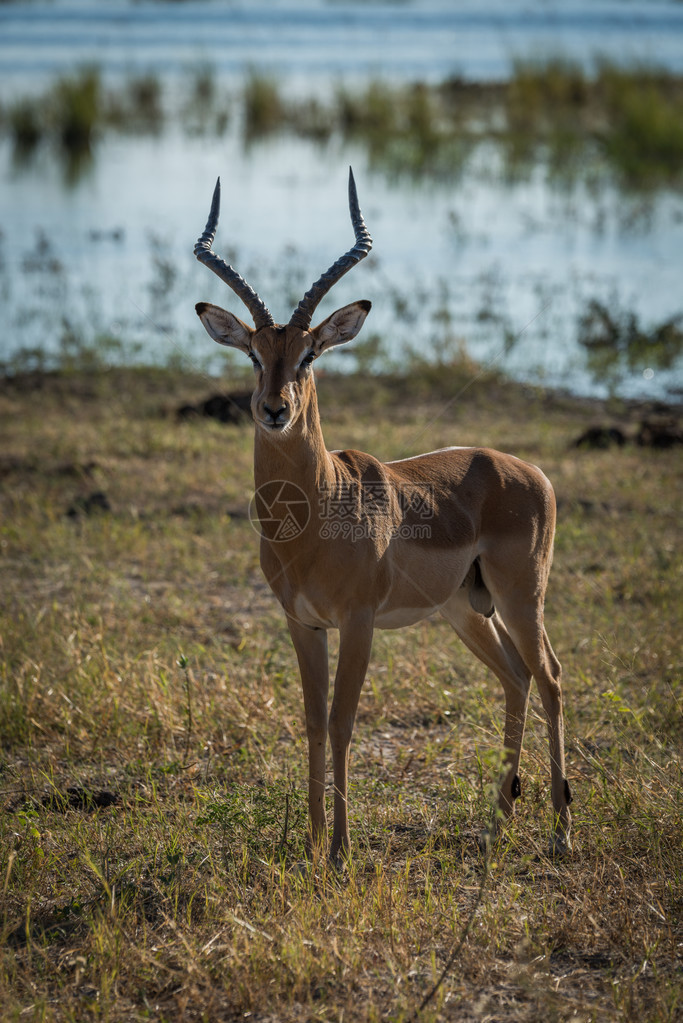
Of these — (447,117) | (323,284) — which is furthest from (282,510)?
(447,117)

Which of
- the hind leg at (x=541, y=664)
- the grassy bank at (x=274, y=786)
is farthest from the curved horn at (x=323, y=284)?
the grassy bank at (x=274, y=786)

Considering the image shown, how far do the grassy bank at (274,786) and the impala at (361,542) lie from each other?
0.96ft

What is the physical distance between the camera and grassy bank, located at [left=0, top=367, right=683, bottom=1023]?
3.88 metres

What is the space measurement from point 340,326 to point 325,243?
12.3 metres

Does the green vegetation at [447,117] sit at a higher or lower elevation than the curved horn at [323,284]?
higher

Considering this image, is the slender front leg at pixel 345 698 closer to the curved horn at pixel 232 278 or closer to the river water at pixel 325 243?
the curved horn at pixel 232 278

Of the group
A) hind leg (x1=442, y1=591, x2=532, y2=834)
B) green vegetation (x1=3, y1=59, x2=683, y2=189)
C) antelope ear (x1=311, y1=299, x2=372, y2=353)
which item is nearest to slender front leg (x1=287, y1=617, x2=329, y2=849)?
hind leg (x1=442, y1=591, x2=532, y2=834)

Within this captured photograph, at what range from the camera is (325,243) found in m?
16.7

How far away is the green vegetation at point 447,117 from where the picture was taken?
23203 mm

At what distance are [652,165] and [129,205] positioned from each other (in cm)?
991

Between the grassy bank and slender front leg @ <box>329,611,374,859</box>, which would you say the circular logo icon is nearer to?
slender front leg @ <box>329,611,374,859</box>

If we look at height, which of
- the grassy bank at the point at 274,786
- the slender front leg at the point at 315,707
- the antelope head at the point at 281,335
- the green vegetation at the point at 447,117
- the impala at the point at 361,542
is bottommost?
the grassy bank at the point at 274,786

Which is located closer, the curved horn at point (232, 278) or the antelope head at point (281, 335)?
the antelope head at point (281, 335)

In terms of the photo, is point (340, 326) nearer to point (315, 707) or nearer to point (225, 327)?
point (225, 327)
